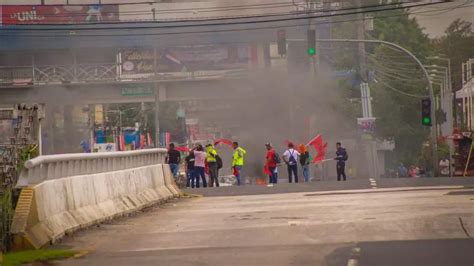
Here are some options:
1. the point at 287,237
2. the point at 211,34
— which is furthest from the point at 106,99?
the point at 287,237

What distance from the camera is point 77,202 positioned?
14609 mm

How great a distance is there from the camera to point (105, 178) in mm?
16703

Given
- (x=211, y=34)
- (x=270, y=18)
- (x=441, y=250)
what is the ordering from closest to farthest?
(x=441, y=250) < (x=270, y=18) < (x=211, y=34)

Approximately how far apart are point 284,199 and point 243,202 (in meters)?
1.06

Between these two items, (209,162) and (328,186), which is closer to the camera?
(328,186)

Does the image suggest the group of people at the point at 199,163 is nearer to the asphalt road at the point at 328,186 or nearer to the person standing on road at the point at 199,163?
the person standing on road at the point at 199,163

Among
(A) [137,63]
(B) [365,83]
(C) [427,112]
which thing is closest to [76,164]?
(C) [427,112]

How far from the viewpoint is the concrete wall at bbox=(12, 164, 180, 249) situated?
483 inches

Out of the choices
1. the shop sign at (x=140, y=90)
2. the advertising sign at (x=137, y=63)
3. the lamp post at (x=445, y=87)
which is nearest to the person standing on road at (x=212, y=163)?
the advertising sign at (x=137, y=63)

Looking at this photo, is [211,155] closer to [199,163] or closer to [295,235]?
[199,163]

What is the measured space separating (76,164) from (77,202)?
0.75 metres

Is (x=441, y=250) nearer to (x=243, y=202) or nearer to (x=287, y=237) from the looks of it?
(x=287, y=237)

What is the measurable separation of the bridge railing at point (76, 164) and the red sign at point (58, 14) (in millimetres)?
25596

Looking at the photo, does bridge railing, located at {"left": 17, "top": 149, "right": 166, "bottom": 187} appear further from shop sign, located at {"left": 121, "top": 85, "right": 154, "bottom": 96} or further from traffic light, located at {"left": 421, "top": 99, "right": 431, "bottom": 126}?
shop sign, located at {"left": 121, "top": 85, "right": 154, "bottom": 96}
